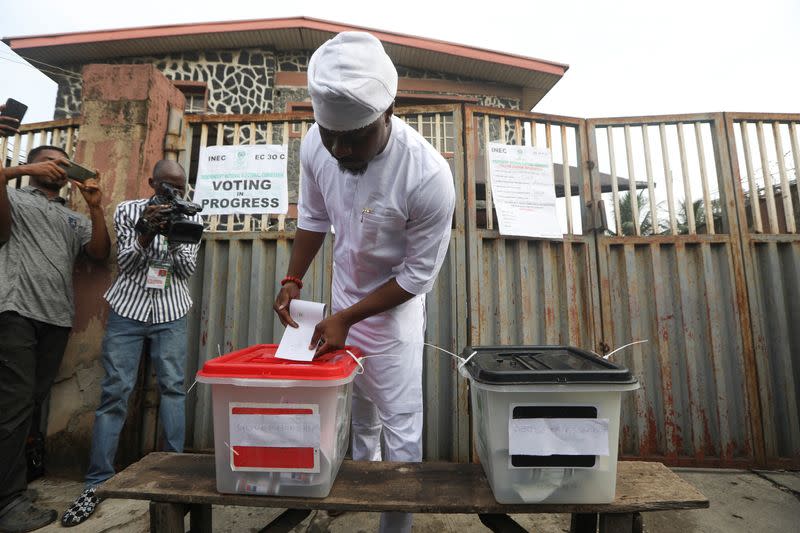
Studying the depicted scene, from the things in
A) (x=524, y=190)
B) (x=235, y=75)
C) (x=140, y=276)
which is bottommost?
(x=140, y=276)

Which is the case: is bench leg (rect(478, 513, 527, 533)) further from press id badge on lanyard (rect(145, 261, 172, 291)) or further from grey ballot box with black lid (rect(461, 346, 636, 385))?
press id badge on lanyard (rect(145, 261, 172, 291))

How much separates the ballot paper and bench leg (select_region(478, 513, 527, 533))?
2.42 ft

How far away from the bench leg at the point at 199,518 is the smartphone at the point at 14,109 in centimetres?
244

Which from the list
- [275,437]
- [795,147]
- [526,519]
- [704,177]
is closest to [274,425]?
[275,437]

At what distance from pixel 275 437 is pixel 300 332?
1.13 feet

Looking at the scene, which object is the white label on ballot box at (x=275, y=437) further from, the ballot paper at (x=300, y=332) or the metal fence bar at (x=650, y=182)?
the metal fence bar at (x=650, y=182)

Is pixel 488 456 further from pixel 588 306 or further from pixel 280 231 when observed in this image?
pixel 280 231

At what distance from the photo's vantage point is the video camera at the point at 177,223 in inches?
86.6

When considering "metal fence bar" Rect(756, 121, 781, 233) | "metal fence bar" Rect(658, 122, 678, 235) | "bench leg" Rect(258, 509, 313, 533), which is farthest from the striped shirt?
"metal fence bar" Rect(756, 121, 781, 233)

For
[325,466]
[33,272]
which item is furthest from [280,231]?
[325,466]

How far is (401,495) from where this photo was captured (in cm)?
117

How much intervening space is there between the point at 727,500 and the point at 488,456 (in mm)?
1968

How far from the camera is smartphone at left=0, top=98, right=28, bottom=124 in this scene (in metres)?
2.26

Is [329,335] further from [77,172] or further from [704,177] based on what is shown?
[704,177]
